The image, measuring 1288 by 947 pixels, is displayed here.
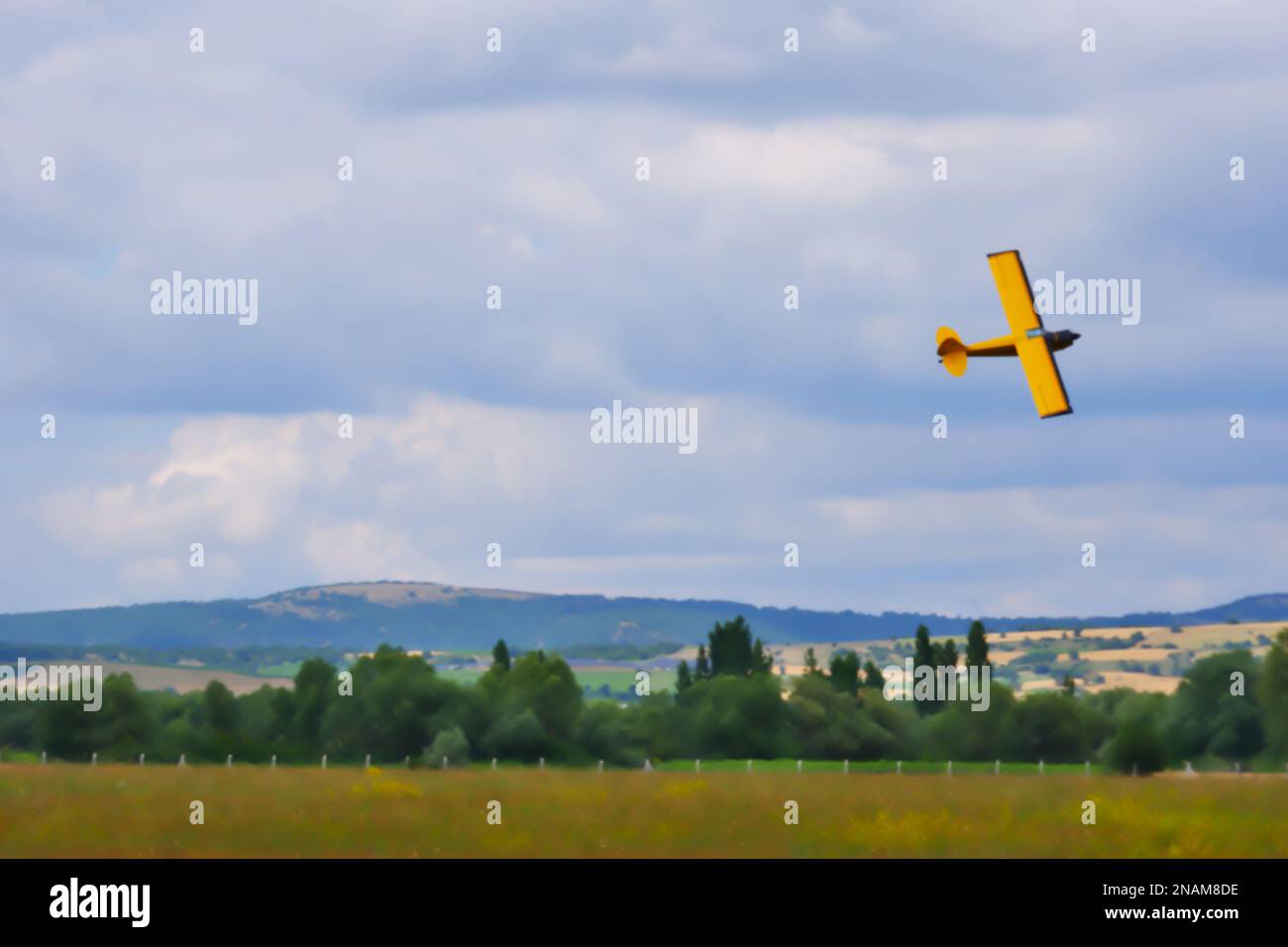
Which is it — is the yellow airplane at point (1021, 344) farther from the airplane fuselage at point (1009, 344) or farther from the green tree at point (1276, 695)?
the green tree at point (1276, 695)

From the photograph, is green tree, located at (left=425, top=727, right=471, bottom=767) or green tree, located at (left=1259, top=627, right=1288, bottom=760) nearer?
green tree, located at (left=425, top=727, right=471, bottom=767)

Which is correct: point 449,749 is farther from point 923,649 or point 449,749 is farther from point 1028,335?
point 923,649

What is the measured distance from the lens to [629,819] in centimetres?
3622

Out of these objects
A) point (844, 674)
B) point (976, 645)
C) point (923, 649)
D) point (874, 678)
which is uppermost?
point (976, 645)

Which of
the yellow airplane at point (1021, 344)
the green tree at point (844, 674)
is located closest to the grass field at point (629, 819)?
the yellow airplane at point (1021, 344)

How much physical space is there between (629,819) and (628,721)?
35540 mm

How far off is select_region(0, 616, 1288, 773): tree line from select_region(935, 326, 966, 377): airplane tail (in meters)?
21.8

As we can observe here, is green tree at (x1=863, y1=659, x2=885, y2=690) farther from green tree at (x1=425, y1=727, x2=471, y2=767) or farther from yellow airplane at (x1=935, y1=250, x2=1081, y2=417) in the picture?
yellow airplane at (x1=935, y1=250, x2=1081, y2=417)

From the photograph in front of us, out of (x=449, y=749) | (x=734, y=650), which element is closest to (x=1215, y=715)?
(x=449, y=749)

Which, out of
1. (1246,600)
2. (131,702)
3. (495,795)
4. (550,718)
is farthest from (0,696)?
(1246,600)

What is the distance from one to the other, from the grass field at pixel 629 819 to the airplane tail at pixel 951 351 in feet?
32.5

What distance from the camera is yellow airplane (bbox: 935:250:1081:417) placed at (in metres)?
35.3

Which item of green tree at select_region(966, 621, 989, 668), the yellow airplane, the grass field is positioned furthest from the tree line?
green tree at select_region(966, 621, 989, 668)
